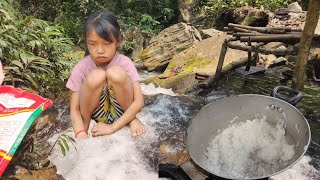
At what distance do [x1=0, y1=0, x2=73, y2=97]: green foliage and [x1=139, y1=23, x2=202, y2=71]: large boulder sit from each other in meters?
4.74

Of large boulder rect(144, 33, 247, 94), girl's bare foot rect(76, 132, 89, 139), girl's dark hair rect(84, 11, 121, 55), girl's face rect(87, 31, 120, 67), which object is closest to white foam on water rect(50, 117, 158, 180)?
girl's bare foot rect(76, 132, 89, 139)

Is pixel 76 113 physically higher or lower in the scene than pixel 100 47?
lower

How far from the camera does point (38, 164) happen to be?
2.60 m

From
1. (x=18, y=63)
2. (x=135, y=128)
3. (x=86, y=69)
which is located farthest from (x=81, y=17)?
(x=135, y=128)

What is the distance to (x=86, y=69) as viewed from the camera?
2713mm

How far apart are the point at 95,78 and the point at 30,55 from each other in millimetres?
1092

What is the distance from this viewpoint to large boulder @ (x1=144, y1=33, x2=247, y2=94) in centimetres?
656

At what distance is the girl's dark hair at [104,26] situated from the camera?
2420 millimetres

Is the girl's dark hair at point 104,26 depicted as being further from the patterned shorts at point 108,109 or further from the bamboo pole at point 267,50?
A: the bamboo pole at point 267,50

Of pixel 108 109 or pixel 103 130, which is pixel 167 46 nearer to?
pixel 108 109

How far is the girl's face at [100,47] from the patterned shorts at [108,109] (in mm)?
270

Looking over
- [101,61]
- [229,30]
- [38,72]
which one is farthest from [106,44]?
[229,30]

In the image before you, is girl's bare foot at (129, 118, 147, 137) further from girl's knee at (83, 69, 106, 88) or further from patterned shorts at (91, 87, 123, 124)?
girl's knee at (83, 69, 106, 88)

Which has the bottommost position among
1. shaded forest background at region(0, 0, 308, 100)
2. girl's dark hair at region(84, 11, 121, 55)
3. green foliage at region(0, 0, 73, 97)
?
shaded forest background at region(0, 0, 308, 100)
